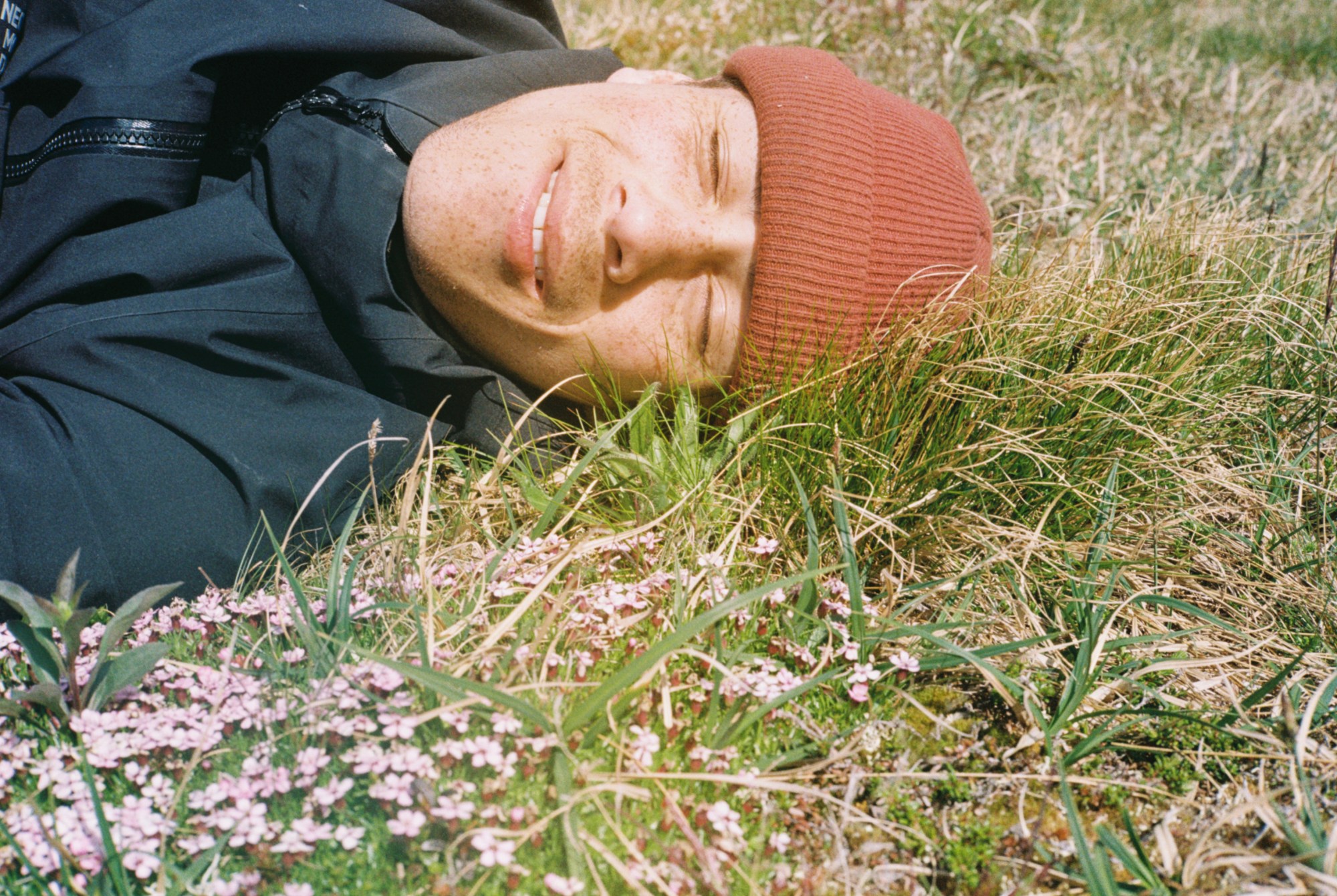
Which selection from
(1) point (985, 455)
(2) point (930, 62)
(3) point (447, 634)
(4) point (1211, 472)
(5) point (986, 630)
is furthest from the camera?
(2) point (930, 62)

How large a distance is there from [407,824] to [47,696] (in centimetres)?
82

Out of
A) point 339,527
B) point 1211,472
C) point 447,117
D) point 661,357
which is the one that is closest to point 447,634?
point 339,527

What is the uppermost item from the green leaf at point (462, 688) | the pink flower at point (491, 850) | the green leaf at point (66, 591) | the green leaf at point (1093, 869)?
the green leaf at point (66, 591)

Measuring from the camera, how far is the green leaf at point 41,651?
1750 mm

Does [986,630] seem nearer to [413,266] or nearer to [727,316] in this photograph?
[727,316]

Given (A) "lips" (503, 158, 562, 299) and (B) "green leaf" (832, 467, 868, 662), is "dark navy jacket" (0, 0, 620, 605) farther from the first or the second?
(B) "green leaf" (832, 467, 868, 662)

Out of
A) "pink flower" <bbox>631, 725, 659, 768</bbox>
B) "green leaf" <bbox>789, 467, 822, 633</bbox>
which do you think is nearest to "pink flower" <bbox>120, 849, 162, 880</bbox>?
"pink flower" <bbox>631, 725, 659, 768</bbox>

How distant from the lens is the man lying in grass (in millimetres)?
2625

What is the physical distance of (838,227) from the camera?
275 centimetres

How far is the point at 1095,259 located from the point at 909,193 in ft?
2.56

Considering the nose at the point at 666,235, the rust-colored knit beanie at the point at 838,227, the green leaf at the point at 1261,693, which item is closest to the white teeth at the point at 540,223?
the nose at the point at 666,235

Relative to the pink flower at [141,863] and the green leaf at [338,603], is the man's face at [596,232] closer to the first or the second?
the green leaf at [338,603]

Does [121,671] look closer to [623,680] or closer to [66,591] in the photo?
[66,591]

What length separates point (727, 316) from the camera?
9.53 ft
